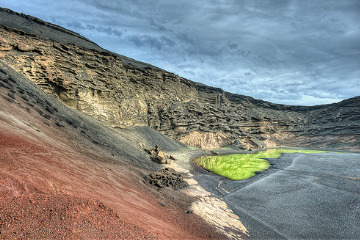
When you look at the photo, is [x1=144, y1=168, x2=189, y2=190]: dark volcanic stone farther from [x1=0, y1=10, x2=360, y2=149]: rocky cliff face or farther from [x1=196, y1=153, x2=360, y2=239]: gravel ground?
[x1=0, y1=10, x2=360, y2=149]: rocky cliff face

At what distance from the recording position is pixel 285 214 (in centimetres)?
948

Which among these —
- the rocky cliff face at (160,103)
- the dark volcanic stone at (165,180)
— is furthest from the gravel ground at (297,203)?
the rocky cliff face at (160,103)

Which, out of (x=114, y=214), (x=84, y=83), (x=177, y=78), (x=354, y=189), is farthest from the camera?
(x=177, y=78)

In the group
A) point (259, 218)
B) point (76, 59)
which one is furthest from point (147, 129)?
point (259, 218)

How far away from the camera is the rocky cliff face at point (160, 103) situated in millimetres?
22250

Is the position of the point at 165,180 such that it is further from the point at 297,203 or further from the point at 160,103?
the point at 160,103

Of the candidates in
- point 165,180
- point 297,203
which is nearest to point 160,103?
point 165,180

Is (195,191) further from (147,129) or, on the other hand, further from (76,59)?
(76,59)

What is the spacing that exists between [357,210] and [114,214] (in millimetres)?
12493

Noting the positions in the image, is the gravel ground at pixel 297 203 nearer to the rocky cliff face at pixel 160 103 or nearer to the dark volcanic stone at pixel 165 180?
the dark volcanic stone at pixel 165 180

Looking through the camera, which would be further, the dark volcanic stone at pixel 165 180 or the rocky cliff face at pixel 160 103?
the rocky cliff face at pixel 160 103

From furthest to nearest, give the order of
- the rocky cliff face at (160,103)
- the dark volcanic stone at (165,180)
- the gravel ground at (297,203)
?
1. the rocky cliff face at (160,103)
2. the dark volcanic stone at (165,180)
3. the gravel ground at (297,203)

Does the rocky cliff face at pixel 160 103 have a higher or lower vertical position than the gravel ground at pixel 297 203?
higher

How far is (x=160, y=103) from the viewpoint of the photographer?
132 feet
